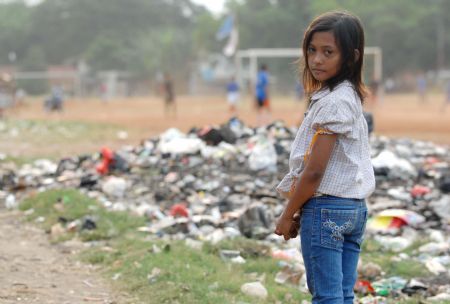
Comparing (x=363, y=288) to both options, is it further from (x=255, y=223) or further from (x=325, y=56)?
(x=325, y=56)

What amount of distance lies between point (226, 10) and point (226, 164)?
6063cm

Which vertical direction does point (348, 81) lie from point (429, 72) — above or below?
above

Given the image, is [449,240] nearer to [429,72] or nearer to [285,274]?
[285,274]

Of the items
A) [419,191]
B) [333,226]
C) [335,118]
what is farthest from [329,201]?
[419,191]

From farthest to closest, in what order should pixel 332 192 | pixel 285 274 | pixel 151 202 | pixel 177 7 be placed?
pixel 177 7, pixel 151 202, pixel 285 274, pixel 332 192

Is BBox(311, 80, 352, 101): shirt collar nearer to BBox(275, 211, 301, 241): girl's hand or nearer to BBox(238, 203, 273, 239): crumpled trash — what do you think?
BBox(275, 211, 301, 241): girl's hand

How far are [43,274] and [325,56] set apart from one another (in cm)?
335

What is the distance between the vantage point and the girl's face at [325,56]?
305 cm

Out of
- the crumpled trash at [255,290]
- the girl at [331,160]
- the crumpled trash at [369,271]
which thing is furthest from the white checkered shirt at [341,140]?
the crumpled trash at [369,271]

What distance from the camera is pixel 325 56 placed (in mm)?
3068

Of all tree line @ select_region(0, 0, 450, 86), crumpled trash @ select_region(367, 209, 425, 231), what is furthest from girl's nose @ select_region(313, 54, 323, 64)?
tree line @ select_region(0, 0, 450, 86)

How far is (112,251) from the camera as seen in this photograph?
634 cm

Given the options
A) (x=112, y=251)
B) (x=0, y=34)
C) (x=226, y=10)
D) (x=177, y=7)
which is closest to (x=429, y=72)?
(x=226, y=10)

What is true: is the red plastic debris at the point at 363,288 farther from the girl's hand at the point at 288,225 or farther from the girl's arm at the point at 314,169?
the girl's arm at the point at 314,169
